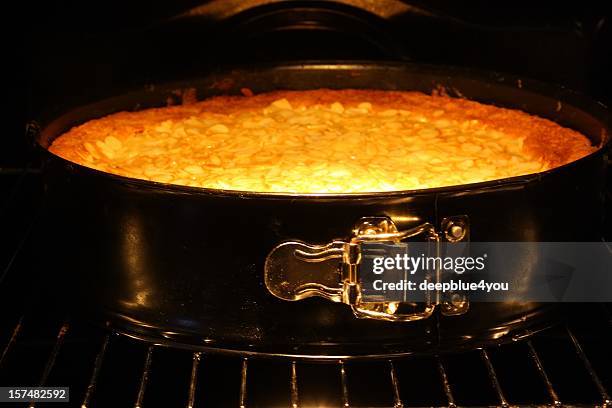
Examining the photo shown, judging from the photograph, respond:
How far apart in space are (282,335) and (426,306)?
0.30 metres

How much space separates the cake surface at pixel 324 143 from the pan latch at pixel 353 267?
1.11 feet

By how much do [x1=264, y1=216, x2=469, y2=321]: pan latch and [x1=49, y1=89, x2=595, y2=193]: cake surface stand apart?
337 mm

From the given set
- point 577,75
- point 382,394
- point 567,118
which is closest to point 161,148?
point 382,394

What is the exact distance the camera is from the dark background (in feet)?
9.37

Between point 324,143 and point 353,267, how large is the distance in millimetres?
789

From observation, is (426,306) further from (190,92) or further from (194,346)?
(190,92)

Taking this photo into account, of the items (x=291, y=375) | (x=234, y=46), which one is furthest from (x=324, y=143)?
(x=291, y=375)

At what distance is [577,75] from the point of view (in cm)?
290

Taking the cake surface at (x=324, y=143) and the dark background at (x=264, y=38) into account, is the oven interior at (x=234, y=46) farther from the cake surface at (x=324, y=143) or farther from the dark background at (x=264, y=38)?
the cake surface at (x=324, y=143)

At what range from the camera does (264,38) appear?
2.98 m
